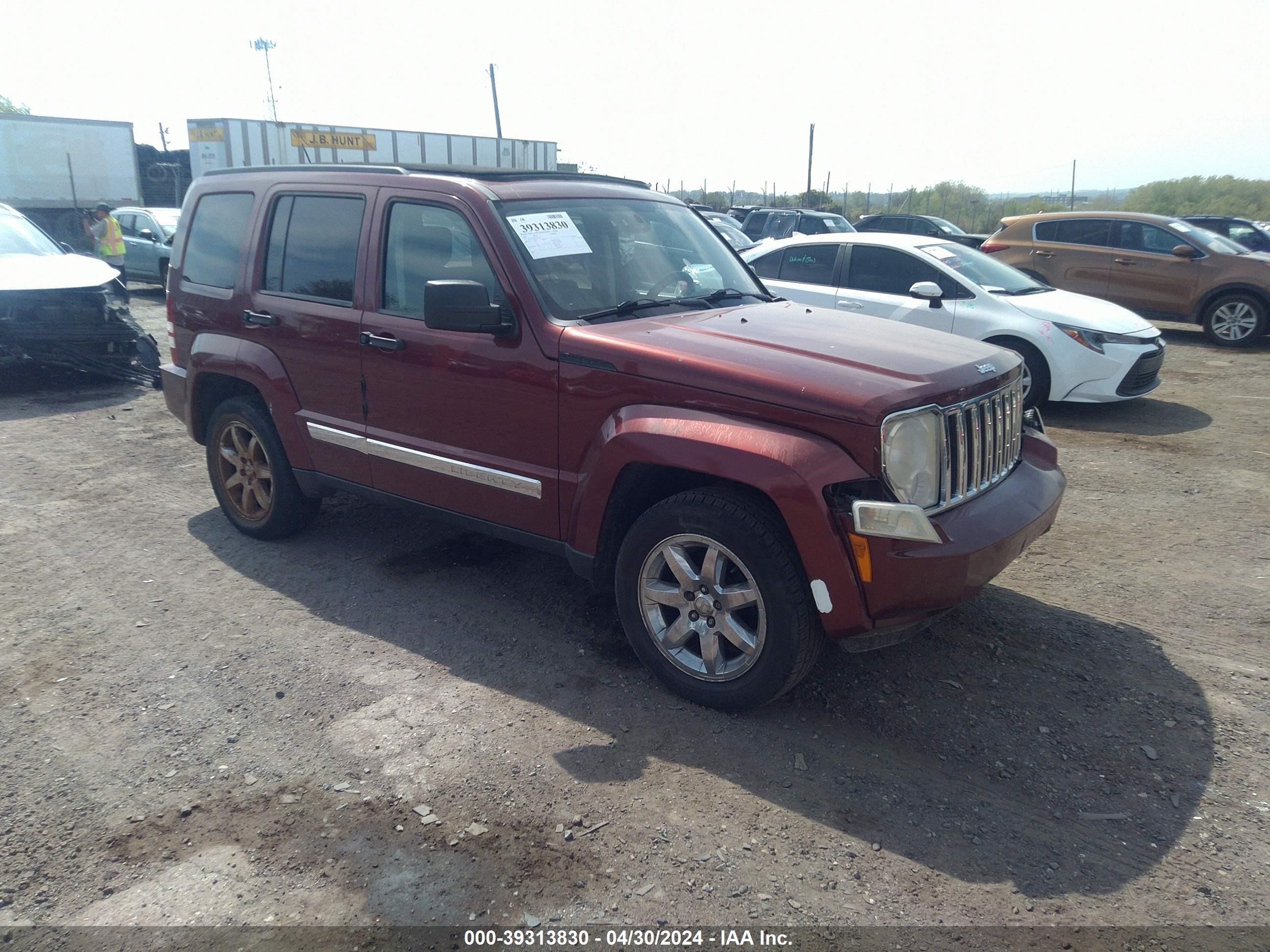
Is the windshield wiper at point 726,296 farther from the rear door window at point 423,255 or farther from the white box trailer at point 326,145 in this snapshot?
the white box trailer at point 326,145

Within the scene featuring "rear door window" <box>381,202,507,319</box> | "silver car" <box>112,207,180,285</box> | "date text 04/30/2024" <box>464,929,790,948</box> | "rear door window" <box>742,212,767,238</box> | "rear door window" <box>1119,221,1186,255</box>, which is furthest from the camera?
"rear door window" <box>742,212,767,238</box>

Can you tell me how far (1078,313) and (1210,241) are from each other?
18.9ft

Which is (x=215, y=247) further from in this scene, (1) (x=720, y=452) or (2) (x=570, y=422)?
(1) (x=720, y=452)

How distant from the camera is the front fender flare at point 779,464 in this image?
3104 mm

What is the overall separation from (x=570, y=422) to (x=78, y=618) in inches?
107

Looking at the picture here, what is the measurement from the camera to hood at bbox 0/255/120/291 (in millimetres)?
8870

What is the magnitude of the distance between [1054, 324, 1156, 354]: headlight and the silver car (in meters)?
15.3

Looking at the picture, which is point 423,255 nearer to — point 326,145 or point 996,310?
point 996,310

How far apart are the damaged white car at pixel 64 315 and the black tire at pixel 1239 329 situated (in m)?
13.3

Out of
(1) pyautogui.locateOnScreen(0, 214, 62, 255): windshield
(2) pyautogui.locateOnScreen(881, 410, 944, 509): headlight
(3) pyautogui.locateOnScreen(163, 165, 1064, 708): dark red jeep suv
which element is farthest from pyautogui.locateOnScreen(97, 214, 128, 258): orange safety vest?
(2) pyautogui.locateOnScreen(881, 410, 944, 509): headlight

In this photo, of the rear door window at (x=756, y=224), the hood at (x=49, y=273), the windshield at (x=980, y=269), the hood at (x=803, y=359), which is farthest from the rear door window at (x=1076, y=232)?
the hood at (x=49, y=273)

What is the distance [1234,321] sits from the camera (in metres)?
12.1

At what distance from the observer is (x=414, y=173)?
14.3ft

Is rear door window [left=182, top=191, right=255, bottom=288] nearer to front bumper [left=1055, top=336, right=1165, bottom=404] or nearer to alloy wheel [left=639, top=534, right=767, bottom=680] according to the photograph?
alloy wheel [left=639, top=534, right=767, bottom=680]
